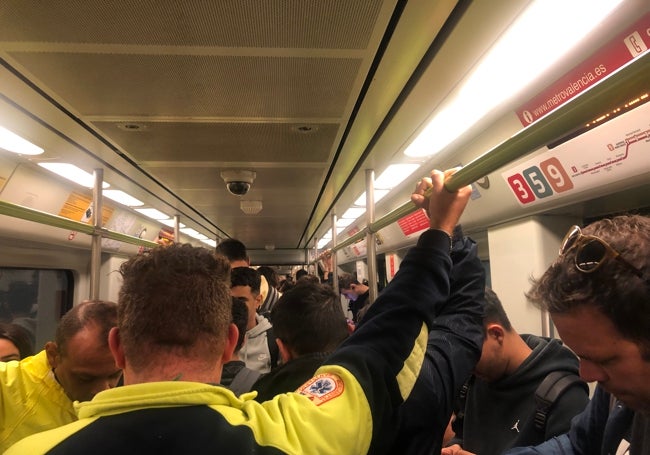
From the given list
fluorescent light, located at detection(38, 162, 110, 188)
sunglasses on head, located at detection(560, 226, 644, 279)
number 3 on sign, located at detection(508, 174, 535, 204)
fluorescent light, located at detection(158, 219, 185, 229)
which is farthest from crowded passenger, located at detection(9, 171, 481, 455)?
fluorescent light, located at detection(158, 219, 185, 229)

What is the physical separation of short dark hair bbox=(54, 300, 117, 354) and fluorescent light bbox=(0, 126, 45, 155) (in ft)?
4.57

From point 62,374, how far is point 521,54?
7.56 ft

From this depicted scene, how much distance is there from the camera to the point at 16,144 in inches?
108

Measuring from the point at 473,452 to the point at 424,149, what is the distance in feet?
6.06

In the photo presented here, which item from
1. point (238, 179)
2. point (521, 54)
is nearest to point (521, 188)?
point (521, 54)

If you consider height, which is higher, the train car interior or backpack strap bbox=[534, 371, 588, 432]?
the train car interior

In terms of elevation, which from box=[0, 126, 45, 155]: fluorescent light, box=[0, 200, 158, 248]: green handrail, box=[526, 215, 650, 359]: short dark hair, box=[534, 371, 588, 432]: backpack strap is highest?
box=[0, 126, 45, 155]: fluorescent light

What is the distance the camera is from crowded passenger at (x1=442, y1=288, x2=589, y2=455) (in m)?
1.68

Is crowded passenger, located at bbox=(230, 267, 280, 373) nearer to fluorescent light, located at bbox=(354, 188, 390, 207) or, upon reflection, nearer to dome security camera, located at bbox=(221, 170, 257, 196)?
dome security camera, located at bbox=(221, 170, 257, 196)

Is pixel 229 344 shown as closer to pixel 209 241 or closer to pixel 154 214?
pixel 154 214

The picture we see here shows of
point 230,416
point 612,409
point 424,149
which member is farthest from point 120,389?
point 424,149

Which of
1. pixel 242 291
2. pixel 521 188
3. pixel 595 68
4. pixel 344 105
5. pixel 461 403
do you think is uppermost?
pixel 344 105

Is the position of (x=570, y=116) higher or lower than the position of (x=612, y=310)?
higher

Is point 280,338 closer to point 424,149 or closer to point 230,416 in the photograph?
point 230,416
